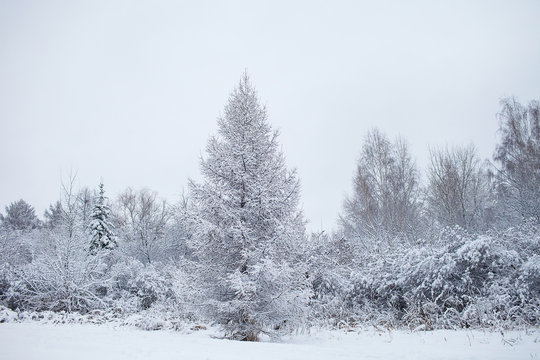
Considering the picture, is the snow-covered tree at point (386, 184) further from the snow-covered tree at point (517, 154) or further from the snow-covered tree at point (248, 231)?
the snow-covered tree at point (248, 231)

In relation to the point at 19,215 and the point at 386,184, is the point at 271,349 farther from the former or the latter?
the point at 19,215

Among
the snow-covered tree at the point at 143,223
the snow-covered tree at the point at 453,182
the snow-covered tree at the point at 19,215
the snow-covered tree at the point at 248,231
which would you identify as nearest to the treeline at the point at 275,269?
the snow-covered tree at the point at 248,231

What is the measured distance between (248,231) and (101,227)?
20.7 m

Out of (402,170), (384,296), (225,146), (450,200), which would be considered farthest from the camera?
(402,170)

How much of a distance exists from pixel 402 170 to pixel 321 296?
13404 mm

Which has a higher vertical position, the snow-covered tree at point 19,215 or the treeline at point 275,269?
the snow-covered tree at point 19,215

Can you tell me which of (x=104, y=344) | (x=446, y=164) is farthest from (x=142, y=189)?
(x=104, y=344)

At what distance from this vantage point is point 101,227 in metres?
24.0

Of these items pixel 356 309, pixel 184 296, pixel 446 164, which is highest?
pixel 446 164

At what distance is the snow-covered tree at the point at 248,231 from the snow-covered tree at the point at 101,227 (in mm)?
18782

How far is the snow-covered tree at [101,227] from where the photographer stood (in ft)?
76.2

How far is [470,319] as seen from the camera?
7.78 m

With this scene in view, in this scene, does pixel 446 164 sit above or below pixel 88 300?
above

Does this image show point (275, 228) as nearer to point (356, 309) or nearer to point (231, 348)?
point (231, 348)
